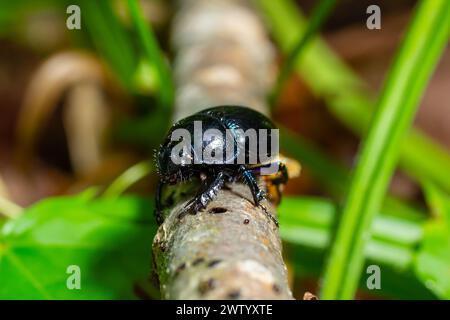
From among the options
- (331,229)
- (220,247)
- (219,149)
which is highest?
(219,149)

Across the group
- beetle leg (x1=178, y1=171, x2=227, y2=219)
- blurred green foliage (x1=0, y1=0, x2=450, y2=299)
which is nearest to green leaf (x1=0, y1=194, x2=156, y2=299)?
blurred green foliage (x1=0, y1=0, x2=450, y2=299)

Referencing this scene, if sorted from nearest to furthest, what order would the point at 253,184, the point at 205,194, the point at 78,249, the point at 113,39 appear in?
the point at 205,194, the point at 253,184, the point at 78,249, the point at 113,39

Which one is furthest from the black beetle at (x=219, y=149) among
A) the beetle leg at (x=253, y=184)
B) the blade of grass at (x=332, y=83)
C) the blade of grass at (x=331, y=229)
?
the blade of grass at (x=332, y=83)

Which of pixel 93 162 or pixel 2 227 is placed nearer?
pixel 2 227

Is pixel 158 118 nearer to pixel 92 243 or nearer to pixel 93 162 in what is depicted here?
pixel 93 162

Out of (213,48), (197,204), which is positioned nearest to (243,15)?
(213,48)

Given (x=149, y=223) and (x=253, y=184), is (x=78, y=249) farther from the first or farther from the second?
(x=253, y=184)

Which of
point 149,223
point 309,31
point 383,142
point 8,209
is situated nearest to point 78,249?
point 149,223
